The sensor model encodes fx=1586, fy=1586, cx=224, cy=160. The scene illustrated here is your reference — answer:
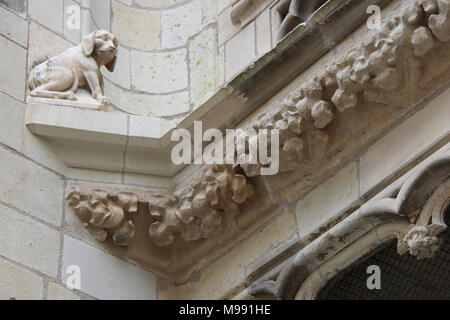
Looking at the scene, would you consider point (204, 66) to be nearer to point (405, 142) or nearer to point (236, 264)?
point (236, 264)

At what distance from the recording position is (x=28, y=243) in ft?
19.3

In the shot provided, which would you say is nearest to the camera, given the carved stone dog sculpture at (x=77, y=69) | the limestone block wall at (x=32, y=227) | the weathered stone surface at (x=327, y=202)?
the weathered stone surface at (x=327, y=202)

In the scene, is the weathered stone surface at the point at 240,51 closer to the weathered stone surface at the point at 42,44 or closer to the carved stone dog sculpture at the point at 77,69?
the carved stone dog sculpture at the point at 77,69

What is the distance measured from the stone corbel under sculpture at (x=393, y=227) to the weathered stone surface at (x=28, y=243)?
78 cm

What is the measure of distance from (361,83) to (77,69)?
1.37 m

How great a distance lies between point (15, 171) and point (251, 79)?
97cm

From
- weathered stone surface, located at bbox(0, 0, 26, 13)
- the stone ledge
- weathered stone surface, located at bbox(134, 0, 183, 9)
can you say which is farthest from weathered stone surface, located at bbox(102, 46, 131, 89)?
the stone ledge

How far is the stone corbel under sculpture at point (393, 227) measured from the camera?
5324 millimetres

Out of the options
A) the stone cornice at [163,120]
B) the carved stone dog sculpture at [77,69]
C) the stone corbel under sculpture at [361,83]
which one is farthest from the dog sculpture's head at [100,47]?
the stone corbel under sculpture at [361,83]

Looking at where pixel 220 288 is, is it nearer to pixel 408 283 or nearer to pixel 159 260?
pixel 159 260

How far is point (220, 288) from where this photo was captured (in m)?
6.03

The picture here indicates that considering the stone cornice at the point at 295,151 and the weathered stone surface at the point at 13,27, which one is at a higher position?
the weathered stone surface at the point at 13,27
